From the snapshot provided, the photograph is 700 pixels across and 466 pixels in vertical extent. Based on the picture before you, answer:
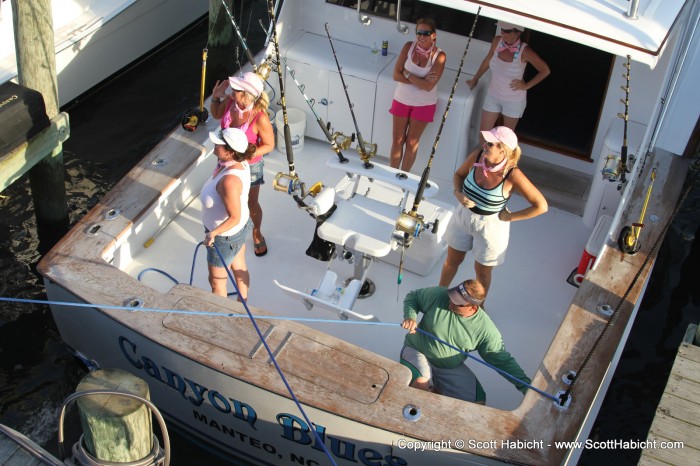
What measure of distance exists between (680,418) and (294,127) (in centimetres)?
340

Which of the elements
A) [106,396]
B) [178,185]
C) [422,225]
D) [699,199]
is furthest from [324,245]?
[699,199]

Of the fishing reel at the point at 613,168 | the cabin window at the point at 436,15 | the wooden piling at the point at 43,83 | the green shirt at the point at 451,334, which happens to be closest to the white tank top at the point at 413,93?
the cabin window at the point at 436,15

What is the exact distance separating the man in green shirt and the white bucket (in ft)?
7.43

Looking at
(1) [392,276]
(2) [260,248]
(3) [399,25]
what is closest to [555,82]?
Result: (3) [399,25]

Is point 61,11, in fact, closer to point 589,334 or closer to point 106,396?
point 106,396

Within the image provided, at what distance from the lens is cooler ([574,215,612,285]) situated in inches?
192

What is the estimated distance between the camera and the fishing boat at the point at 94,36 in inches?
292

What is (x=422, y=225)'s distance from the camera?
4461 millimetres

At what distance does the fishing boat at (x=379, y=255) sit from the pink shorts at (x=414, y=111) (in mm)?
197

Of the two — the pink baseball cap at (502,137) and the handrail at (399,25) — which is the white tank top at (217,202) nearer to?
the pink baseball cap at (502,137)

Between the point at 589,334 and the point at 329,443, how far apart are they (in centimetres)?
148

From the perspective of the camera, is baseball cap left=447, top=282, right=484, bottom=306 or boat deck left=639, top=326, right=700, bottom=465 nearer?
boat deck left=639, top=326, right=700, bottom=465

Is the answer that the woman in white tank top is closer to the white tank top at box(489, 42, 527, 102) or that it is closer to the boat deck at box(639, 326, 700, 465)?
the white tank top at box(489, 42, 527, 102)

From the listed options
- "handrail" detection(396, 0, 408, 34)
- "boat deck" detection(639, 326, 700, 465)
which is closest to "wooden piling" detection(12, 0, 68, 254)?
"handrail" detection(396, 0, 408, 34)
